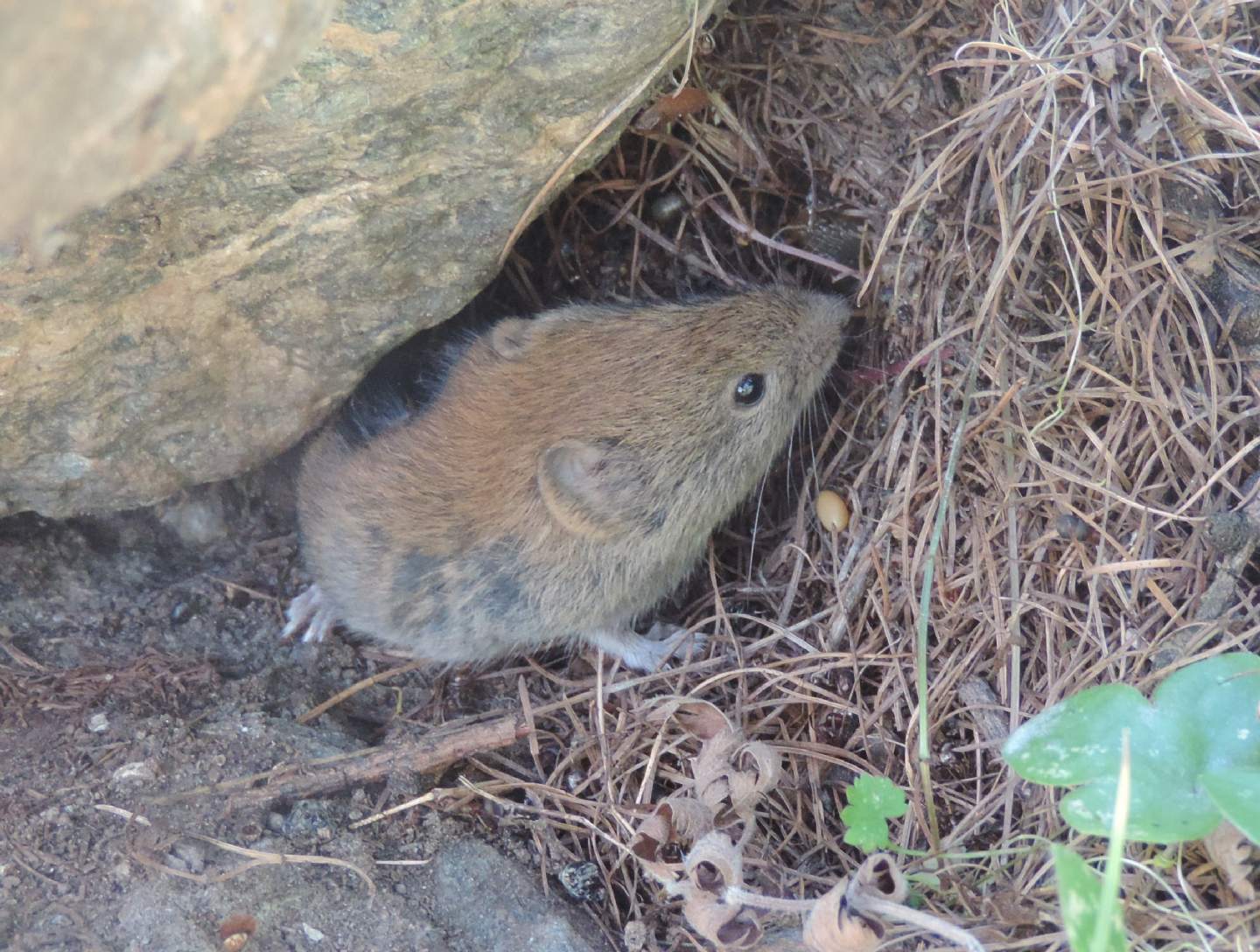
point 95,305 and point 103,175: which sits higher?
point 103,175

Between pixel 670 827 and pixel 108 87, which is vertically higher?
pixel 108 87

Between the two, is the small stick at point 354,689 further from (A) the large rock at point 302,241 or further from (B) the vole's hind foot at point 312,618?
(A) the large rock at point 302,241

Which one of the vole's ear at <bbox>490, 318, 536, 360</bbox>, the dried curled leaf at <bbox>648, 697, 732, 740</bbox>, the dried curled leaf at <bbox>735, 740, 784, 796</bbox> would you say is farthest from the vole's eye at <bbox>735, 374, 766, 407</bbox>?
the dried curled leaf at <bbox>735, 740, 784, 796</bbox>

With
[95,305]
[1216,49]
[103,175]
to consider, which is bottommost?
[1216,49]

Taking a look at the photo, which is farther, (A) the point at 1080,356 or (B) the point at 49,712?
(B) the point at 49,712

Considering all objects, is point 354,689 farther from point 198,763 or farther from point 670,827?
point 670,827

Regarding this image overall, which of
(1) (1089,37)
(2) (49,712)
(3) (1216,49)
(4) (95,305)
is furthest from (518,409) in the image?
(3) (1216,49)

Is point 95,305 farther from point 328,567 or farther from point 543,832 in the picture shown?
point 543,832

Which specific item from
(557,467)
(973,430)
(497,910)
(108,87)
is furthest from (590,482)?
(108,87)
